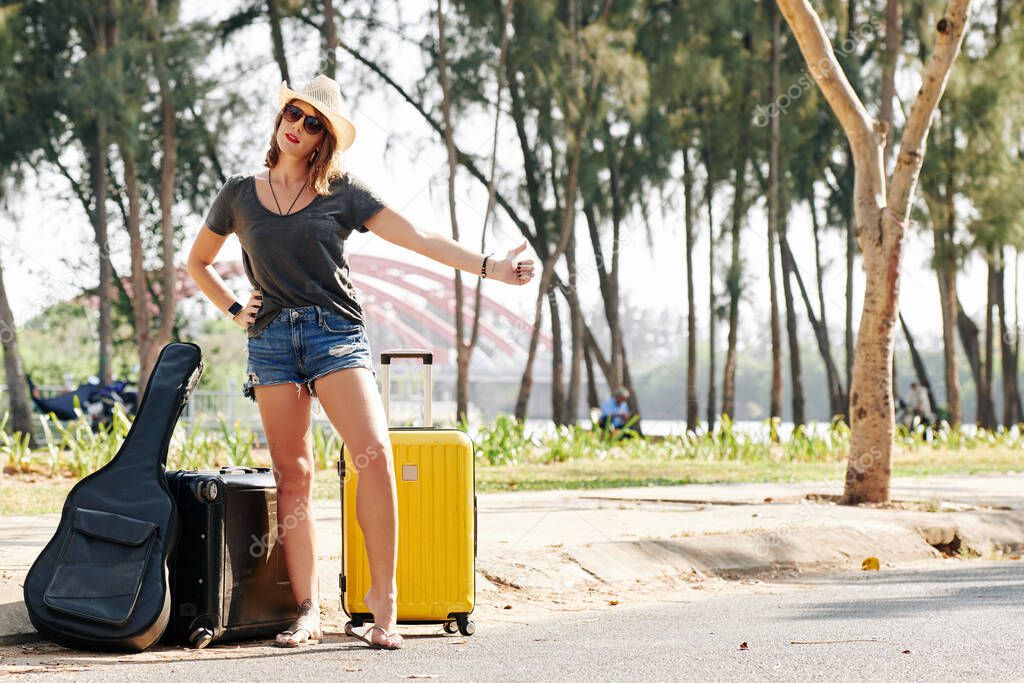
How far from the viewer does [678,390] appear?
94.1 meters

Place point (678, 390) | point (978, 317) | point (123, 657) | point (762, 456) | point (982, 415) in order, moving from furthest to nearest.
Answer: point (678, 390)
point (978, 317)
point (982, 415)
point (762, 456)
point (123, 657)

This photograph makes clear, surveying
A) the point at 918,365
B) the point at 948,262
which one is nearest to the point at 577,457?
the point at 948,262

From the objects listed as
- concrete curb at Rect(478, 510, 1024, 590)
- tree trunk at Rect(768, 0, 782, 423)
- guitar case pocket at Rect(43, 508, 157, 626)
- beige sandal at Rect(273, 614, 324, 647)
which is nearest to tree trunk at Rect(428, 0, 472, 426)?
tree trunk at Rect(768, 0, 782, 423)

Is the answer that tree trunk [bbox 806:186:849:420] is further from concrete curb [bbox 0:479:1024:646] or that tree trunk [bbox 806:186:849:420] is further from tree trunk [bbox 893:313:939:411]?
concrete curb [bbox 0:479:1024:646]

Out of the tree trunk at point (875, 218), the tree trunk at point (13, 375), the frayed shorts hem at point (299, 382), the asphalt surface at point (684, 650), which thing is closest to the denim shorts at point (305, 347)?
the frayed shorts hem at point (299, 382)

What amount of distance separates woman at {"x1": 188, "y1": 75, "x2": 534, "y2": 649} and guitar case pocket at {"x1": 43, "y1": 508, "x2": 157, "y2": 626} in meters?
0.57

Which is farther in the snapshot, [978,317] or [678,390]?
[678,390]

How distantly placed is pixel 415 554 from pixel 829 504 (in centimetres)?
565

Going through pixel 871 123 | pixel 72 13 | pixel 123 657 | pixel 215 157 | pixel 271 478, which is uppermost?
pixel 72 13

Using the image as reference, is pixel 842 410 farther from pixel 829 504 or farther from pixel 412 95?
pixel 829 504

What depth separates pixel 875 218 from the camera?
9.97 meters

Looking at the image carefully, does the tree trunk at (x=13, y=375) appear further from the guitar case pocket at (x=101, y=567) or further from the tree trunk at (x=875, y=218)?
the guitar case pocket at (x=101, y=567)

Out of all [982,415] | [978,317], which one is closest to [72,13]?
[982,415]

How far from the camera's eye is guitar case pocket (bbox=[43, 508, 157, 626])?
4.34 meters
